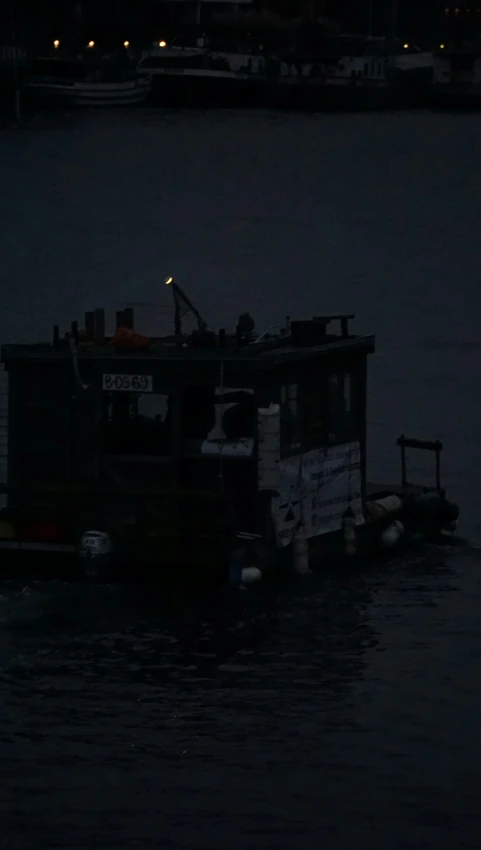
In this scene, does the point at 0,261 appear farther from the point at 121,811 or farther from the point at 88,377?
the point at 121,811

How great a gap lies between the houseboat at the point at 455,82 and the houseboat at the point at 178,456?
11767cm

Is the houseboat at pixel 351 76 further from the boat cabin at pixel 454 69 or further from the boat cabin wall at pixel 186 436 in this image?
the boat cabin wall at pixel 186 436

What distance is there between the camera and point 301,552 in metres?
21.0

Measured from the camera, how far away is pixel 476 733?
17.3m

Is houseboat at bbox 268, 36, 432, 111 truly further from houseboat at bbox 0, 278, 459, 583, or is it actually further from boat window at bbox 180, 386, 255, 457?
boat window at bbox 180, 386, 255, 457

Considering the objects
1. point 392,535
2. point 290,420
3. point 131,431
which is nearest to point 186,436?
point 131,431

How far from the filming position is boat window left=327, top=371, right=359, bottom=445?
21750 millimetres

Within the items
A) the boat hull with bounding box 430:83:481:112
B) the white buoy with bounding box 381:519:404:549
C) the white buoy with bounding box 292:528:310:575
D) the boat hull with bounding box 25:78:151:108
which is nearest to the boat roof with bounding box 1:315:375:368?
the white buoy with bounding box 292:528:310:575

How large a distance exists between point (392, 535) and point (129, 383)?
3.42 m

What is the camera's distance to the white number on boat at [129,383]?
2077 cm

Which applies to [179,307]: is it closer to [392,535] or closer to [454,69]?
[392,535]

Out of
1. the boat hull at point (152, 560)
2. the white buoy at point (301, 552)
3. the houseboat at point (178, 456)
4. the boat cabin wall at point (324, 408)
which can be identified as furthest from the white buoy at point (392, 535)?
the white buoy at point (301, 552)

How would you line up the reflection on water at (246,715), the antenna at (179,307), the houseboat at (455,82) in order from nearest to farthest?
the reflection on water at (246,715)
the antenna at (179,307)
the houseboat at (455,82)

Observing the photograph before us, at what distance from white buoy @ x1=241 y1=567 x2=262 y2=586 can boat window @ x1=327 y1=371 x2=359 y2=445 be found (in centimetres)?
187
